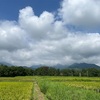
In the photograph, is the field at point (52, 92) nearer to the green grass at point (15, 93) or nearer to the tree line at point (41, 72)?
the green grass at point (15, 93)

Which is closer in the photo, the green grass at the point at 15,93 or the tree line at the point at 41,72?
the green grass at the point at 15,93

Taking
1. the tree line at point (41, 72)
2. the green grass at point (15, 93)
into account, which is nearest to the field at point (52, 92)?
the green grass at point (15, 93)

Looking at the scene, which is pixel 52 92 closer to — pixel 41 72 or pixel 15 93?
pixel 15 93

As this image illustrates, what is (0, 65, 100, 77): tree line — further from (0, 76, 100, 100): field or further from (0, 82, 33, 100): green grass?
(0, 82, 33, 100): green grass

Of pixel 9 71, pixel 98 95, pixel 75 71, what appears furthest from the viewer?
pixel 75 71

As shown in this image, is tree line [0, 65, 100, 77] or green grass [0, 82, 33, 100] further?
tree line [0, 65, 100, 77]

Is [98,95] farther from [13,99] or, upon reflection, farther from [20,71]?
[20,71]

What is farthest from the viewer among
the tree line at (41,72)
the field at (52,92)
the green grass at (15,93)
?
the tree line at (41,72)

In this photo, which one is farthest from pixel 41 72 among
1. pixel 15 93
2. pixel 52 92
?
pixel 52 92

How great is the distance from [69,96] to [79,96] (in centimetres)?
304

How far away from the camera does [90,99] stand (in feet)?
43.2

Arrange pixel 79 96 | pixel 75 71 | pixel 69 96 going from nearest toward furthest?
pixel 79 96 → pixel 69 96 → pixel 75 71

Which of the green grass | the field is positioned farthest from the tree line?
the green grass

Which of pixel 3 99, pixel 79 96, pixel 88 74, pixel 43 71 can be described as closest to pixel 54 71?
pixel 43 71
